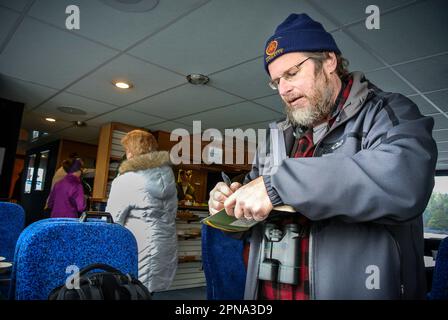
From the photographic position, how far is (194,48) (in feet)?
9.37

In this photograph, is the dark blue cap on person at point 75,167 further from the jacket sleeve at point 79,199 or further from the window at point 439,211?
the window at point 439,211

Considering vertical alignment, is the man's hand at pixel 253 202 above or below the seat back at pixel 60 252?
above

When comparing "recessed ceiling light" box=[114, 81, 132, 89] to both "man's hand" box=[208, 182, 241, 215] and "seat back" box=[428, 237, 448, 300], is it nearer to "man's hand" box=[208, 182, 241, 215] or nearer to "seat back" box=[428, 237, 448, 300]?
"man's hand" box=[208, 182, 241, 215]

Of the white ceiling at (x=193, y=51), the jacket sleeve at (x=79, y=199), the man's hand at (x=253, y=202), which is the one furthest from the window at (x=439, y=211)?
the man's hand at (x=253, y=202)

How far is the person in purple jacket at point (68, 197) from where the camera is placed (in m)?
4.43

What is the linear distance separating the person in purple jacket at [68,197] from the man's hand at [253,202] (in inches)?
173

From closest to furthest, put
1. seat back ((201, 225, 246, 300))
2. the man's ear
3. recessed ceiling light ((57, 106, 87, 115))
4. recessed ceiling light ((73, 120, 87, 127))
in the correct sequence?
the man's ear
seat back ((201, 225, 246, 300))
recessed ceiling light ((57, 106, 87, 115))
recessed ceiling light ((73, 120, 87, 127))

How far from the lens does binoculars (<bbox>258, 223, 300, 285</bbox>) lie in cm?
86

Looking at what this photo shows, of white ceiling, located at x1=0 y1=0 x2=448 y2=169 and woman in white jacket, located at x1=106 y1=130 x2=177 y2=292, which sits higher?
white ceiling, located at x1=0 y1=0 x2=448 y2=169

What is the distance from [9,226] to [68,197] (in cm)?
227

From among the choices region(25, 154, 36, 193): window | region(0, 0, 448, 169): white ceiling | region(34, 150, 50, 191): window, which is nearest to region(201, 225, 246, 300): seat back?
region(0, 0, 448, 169): white ceiling

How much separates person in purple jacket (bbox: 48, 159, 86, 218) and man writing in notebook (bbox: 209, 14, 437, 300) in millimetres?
4157

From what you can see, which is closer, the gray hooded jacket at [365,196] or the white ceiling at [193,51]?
the gray hooded jacket at [365,196]
